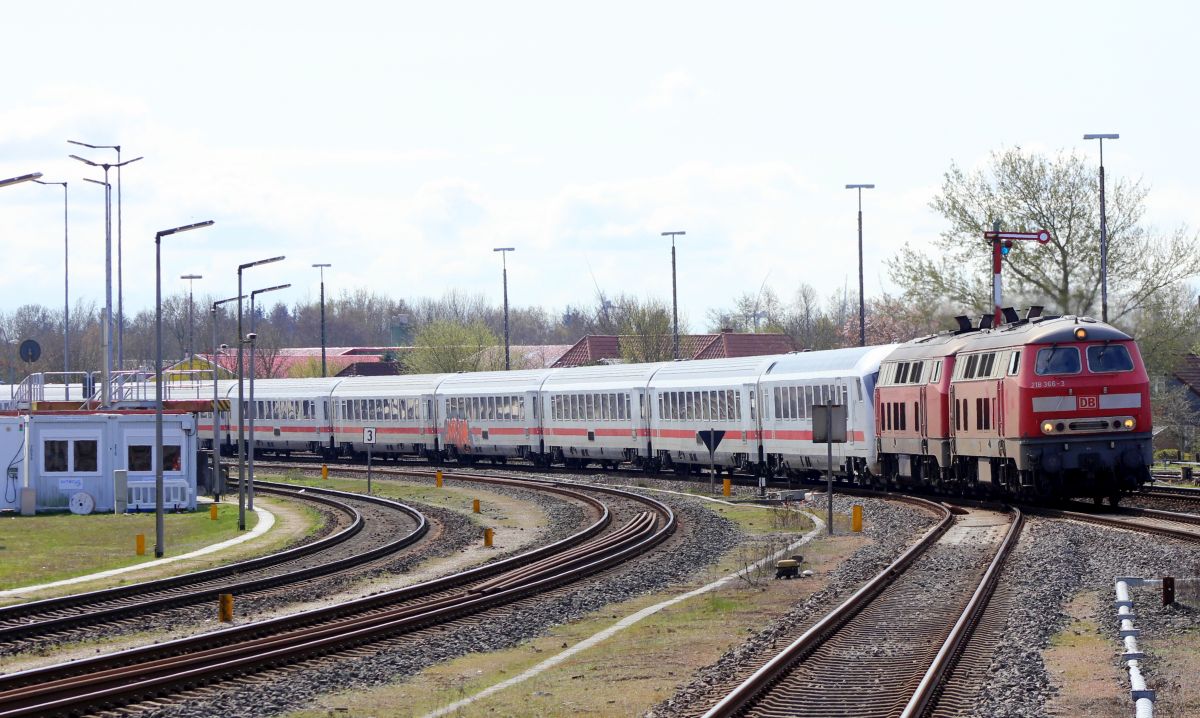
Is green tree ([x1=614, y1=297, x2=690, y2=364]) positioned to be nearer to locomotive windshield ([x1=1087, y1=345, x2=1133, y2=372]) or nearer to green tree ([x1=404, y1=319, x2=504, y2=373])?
green tree ([x1=404, y1=319, x2=504, y2=373])

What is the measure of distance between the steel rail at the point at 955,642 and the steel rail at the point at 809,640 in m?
1.32

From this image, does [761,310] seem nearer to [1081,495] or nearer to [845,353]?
[845,353]

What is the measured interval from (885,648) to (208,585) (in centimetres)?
1351

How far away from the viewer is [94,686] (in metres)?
14.9

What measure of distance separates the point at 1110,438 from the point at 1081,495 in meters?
1.71

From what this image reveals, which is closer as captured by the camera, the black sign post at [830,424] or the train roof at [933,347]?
the black sign post at [830,424]

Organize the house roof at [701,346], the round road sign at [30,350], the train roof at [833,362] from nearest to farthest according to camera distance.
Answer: the train roof at [833,362] → the round road sign at [30,350] → the house roof at [701,346]

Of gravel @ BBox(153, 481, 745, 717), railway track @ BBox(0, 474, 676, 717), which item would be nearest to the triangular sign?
gravel @ BBox(153, 481, 745, 717)

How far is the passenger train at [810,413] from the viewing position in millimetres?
29156

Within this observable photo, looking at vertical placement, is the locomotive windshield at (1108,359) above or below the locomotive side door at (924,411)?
above

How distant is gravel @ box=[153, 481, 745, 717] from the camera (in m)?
14.7

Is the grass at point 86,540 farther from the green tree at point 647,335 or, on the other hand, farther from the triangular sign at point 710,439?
the green tree at point 647,335

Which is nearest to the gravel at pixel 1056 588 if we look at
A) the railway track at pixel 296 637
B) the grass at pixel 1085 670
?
the grass at pixel 1085 670

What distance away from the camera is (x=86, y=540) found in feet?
114
